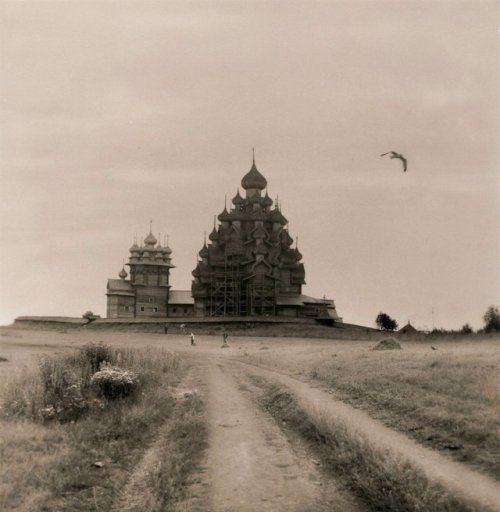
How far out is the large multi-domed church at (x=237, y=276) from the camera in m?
75.8

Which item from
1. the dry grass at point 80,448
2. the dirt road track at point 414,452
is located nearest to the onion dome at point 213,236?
the dirt road track at point 414,452

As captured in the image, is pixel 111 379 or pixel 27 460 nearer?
pixel 27 460

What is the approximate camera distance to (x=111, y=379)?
674 inches

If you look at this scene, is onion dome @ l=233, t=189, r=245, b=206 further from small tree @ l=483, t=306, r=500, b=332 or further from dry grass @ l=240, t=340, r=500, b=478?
dry grass @ l=240, t=340, r=500, b=478

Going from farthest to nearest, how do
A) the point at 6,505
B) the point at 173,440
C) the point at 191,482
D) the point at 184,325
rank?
the point at 184,325
the point at 173,440
the point at 191,482
the point at 6,505

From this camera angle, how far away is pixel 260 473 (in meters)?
10.8

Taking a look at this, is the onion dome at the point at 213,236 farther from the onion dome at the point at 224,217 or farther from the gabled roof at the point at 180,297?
the gabled roof at the point at 180,297

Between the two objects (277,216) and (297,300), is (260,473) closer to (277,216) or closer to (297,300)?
(297,300)

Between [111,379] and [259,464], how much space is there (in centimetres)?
706

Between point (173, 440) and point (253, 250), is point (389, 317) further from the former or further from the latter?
point (173, 440)

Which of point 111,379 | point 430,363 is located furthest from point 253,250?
point 111,379

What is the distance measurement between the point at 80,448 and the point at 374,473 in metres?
6.00

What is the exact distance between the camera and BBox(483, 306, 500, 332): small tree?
195ft

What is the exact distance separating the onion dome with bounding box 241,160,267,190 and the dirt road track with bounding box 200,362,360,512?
67.9 meters
